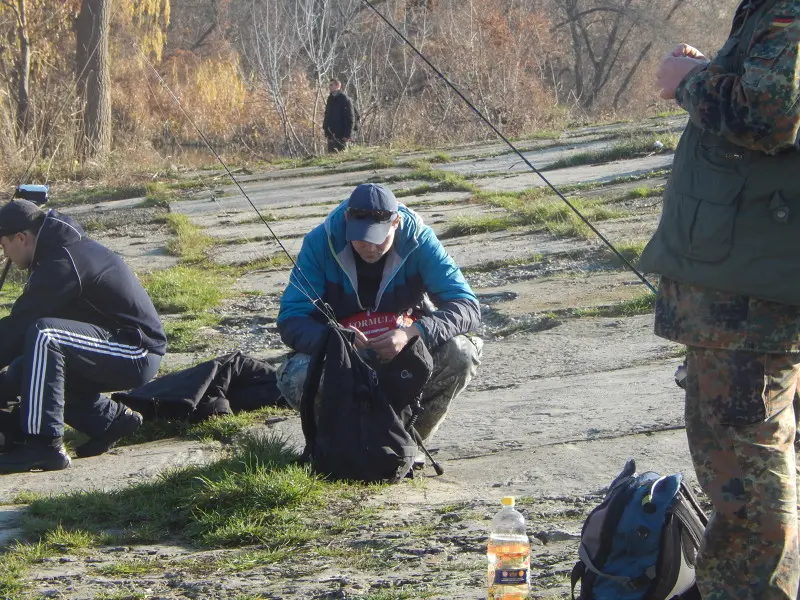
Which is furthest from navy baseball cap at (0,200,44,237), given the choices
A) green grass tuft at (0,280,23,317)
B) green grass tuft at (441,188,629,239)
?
green grass tuft at (441,188,629,239)

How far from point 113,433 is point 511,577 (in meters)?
3.06

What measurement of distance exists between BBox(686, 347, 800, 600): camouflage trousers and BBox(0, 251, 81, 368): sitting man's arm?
3758mm

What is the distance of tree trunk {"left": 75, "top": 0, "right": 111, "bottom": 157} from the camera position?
18639 mm

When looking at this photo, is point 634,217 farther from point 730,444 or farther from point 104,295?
point 730,444

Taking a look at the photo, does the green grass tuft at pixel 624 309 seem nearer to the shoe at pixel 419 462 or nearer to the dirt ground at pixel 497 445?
the dirt ground at pixel 497 445

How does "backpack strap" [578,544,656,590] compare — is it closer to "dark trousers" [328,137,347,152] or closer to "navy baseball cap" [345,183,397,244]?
"navy baseball cap" [345,183,397,244]

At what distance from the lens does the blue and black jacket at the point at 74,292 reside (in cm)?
560

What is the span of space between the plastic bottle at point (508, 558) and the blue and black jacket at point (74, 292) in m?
2.89

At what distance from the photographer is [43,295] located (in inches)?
220

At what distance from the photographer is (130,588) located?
3650mm

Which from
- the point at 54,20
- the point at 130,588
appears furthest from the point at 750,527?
the point at 54,20

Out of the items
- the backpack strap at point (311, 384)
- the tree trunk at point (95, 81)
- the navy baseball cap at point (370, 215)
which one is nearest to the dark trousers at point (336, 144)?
the tree trunk at point (95, 81)

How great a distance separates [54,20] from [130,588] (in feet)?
62.5

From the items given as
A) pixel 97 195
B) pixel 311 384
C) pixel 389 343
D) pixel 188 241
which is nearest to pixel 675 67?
pixel 389 343
